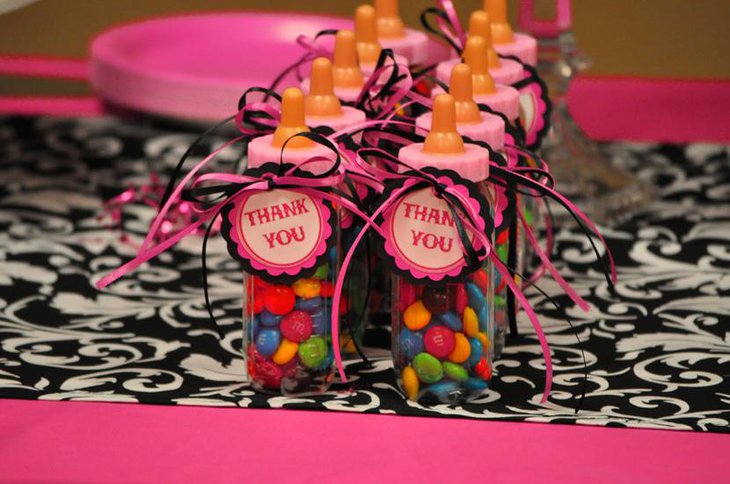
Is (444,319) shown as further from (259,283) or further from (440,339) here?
(259,283)

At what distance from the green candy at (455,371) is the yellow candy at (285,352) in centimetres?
9

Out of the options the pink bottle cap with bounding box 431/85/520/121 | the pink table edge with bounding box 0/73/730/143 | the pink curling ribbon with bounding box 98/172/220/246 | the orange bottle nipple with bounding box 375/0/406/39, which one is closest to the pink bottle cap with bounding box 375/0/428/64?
the orange bottle nipple with bounding box 375/0/406/39

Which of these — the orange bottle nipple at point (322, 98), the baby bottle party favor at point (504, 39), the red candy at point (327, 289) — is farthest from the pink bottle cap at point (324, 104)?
the baby bottle party favor at point (504, 39)

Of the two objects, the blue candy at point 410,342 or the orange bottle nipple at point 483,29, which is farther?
the orange bottle nipple at point 483,29

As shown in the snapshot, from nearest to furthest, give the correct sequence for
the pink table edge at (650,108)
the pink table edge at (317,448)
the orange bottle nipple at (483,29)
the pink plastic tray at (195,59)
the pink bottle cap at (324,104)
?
the pink table edge at (317,448) → the pink bottle cap at (324,104) → the orange bottle nipple at (483,29) → the pink plastic tray at (195,59) → the pink table edge at (650,108)

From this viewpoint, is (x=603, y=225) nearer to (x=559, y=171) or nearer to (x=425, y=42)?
(x=559, y=171)

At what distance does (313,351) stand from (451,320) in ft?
0.29

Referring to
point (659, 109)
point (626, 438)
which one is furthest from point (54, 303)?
point (659, 109)

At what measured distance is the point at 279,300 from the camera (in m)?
0.72

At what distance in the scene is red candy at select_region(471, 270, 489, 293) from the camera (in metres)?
0.73

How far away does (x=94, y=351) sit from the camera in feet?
2.75

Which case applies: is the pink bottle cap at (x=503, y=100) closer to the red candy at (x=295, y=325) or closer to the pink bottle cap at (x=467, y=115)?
the pink bottle cap at (x=467, y=115)

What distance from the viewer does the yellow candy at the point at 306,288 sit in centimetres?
73

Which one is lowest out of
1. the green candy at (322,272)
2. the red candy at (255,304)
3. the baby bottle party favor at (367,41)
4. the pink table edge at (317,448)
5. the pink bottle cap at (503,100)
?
the pink table edge at (317,448)
